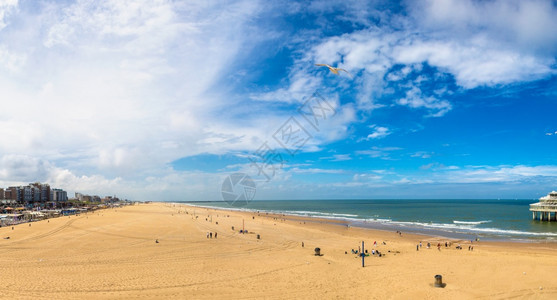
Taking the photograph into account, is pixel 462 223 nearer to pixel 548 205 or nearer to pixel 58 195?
pixel 548 205

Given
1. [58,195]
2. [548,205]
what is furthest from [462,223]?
[58,195]

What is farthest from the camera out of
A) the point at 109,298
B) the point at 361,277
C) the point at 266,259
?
the point at 266,259

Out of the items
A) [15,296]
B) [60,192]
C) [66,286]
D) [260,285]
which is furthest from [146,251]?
[60,192]

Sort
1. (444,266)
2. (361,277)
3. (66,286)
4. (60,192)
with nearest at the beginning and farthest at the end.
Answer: (66,286), (361,277), (444,266), (60,192)

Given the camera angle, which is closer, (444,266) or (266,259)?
(444,266)

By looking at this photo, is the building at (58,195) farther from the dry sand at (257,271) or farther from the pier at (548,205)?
the pier at (548,205)

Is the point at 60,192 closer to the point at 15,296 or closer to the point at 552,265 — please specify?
the point at 15,296

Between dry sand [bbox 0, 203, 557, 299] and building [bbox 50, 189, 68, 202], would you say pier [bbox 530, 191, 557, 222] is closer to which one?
dry sand [bbox 0, 203, 557, 299]

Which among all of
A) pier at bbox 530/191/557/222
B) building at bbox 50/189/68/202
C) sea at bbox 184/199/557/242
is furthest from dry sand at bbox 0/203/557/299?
building at bbox 50/189/68/202
